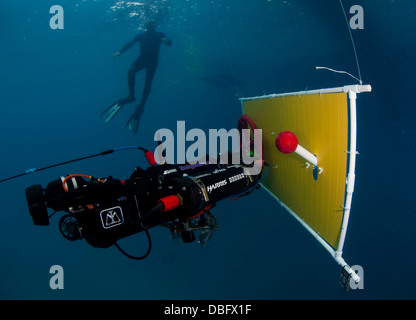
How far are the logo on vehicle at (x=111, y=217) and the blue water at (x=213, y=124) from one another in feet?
29.5

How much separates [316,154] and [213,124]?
45.6ft

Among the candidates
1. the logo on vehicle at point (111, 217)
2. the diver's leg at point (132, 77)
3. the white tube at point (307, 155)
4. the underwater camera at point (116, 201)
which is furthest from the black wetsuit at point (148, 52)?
the white tube at point (307, 155)

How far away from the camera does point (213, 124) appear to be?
54.1ft

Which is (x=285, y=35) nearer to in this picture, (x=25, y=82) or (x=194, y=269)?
(x=194, y=269)

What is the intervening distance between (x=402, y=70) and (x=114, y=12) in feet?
51.7

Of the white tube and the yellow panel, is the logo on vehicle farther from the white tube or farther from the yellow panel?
the yellow panel

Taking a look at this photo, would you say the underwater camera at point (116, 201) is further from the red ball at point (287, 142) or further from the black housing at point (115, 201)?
the red ball at point (287, 142)

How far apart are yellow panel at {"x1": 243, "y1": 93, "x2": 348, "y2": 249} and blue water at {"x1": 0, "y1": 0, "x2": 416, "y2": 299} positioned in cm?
714

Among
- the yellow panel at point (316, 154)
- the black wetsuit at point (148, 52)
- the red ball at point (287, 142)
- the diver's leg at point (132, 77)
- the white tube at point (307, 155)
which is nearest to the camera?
the red ball at point (287, 142)

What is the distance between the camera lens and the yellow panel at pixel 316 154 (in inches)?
95.3

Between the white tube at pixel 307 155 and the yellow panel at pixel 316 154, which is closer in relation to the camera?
the yellow panel at pixel 316 154

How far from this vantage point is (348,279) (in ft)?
7.70

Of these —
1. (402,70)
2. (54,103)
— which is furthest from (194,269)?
(54,103)

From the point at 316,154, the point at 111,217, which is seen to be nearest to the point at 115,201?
the point at 111,217
